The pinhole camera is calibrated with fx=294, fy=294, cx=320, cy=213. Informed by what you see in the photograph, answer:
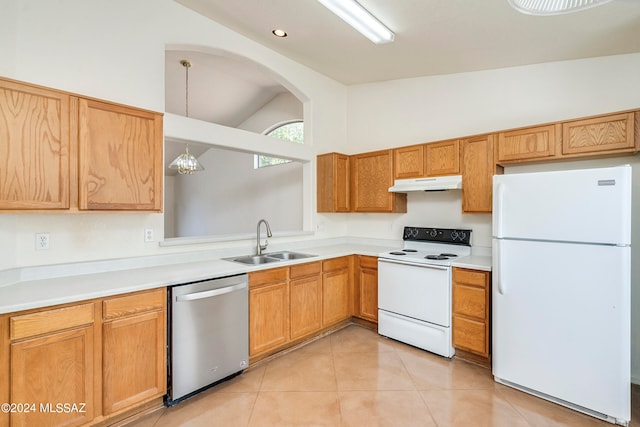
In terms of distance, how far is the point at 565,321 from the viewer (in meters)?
2.08

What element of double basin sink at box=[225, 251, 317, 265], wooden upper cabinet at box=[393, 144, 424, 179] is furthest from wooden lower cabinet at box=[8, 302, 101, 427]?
wooden upper cabinet at box=[393, 144, 424, 179]

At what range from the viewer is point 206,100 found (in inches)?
213

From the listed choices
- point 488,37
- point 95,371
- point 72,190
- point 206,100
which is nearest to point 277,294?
point 95,371

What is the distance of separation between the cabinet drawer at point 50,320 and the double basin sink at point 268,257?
1265 millimetres

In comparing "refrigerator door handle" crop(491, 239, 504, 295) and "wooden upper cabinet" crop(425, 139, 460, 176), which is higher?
"wooden upper cabinet" crop(425, 139, 460, 176)

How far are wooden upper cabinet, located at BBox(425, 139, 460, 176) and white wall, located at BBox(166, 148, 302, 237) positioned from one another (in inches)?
92.1

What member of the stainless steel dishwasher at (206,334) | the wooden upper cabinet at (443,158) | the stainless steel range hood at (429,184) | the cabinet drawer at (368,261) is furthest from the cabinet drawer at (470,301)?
the stainless steel dishwasher at (206,334)

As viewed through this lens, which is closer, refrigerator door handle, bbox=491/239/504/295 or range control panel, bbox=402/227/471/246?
refrigerator door handle, bbox=491/239/504/295

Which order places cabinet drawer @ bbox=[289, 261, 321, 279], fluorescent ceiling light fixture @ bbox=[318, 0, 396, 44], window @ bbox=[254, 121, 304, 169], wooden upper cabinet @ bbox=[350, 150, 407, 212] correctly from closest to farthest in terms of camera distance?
fluorescent ceiling light fixture @ bbox=[318, 0, 396, 44]
cabinet drawer @ bbox=[289, 261, 321, 279]
wooden upper cabinet @ bbox=[350, 150, 407, 212]
window @ bbox=[254, 121, 304, 169]

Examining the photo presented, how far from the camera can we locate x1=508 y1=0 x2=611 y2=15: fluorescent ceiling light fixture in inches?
51.1

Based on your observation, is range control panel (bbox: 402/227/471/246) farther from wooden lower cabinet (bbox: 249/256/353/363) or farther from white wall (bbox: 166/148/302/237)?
white wall (bbox: 166/148/302/237)

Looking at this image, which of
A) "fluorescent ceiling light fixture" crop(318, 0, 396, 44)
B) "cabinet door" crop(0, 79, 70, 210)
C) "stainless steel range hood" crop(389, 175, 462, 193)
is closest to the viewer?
"cabinet door" crop(0, 79, 70, 210)

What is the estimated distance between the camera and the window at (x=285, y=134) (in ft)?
17.3

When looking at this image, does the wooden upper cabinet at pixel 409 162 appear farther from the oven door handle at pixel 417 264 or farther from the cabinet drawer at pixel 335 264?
the cabinet drawer at pixel 335 264
